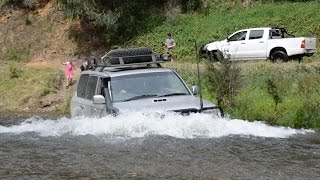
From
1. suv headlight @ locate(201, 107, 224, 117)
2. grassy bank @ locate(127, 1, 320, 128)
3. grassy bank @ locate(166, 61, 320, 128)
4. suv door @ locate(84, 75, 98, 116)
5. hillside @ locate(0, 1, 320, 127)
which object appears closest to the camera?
suv headlight @ locate(201, 107, 224, 117)

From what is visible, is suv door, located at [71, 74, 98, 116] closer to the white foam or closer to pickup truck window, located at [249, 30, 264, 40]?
the white foam

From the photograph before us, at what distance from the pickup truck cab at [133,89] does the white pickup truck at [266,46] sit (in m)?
11.0

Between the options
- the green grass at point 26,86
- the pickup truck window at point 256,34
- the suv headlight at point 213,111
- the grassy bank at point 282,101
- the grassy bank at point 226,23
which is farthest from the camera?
the grassy bank at point 226,23

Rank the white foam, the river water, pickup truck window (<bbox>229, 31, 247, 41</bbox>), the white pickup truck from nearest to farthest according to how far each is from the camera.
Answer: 1. the river water
2. the white foam
3. the white pickup truck
4. pickup truck window (<bbox>229, 31, 247, 41</bbox>)

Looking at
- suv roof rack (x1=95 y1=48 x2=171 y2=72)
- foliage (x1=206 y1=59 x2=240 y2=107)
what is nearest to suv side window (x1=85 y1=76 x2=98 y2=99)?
suv roof rack (x1=95 y1=48 x2=171 y2=72)

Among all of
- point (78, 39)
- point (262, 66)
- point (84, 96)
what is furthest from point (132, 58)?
point (78, 39)

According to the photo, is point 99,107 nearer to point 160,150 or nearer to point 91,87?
point 91,87

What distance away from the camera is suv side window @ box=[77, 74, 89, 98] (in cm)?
1279

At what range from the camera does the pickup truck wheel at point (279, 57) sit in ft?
77.9

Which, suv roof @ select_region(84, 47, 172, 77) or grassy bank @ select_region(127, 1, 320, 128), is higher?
suv roof @ select_region(84, 47, 172, 77)

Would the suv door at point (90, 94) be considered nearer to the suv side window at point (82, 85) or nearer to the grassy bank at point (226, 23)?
the suv side window at point (82, 85)

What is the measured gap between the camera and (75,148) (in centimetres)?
1012

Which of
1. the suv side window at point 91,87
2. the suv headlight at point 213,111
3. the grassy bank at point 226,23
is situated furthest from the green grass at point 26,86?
the suv headlight at point 213,111

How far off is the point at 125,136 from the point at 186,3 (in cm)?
2503
